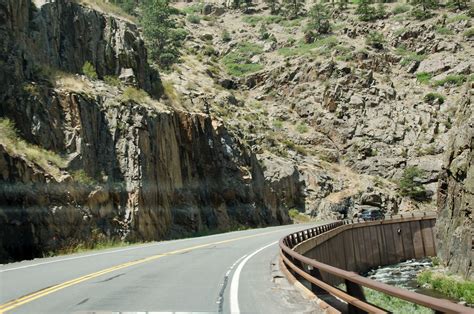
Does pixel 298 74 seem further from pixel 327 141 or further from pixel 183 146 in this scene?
pixel 183 146

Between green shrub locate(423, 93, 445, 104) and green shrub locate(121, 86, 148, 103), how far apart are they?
48368mm

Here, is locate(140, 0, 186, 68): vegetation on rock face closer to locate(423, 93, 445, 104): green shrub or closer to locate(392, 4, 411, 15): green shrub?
locate(423, 93, 445, 104): green shrub

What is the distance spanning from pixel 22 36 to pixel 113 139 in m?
Answer: 8.47

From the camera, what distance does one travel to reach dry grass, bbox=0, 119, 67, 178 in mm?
23438

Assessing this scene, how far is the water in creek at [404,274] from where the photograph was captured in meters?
28.0

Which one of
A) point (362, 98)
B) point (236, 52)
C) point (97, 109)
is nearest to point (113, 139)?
point (97, 109)

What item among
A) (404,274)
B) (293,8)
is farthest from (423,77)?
(404,274)

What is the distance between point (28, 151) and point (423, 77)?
66.1 metres

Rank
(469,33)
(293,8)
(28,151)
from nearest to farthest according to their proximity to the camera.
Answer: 1. (28,151)
2. (469,33)
3. (293,8)

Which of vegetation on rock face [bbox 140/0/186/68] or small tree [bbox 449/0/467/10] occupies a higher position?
small tree [bbox 449/0/467/10]

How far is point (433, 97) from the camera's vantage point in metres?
70.2

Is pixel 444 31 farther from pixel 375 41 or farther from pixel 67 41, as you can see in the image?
pixel 67 41

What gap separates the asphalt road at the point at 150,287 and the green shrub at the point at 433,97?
6021cm

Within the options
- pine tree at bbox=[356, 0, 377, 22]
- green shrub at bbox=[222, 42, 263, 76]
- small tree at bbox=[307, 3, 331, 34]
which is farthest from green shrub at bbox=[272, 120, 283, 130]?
pine tree at bbox=[356, 0, 377, 22]
